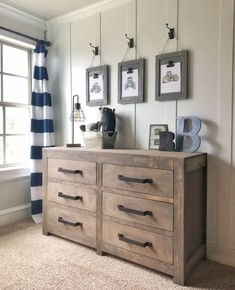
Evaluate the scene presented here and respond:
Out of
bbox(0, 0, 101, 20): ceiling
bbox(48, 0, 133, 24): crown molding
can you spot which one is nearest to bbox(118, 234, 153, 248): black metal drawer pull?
bbox(48, 0, 133, 24): crown molding

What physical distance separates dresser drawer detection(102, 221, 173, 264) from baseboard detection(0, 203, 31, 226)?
129 cm

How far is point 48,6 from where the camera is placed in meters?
2.72

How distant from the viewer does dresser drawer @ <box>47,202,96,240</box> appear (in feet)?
7.21

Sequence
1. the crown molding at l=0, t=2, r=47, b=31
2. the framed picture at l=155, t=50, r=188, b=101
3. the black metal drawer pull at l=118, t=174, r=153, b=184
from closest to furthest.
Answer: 1. the black metal drawer pull at l=118, t=174, r=153, b=184
2. the framed picture at l=155, t=50, r=188, b=101
3. the crown molding at l=0, t=2, r=47, b=31

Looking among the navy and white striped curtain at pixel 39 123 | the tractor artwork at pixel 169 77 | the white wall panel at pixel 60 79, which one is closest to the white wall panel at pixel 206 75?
the tractor artwork at pixel 169 77

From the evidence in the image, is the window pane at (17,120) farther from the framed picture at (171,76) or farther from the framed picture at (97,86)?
the framed picture at (171,76)

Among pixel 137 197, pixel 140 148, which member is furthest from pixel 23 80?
pixel 137 197

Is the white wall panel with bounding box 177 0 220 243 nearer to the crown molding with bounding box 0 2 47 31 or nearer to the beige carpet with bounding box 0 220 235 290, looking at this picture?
Answer: the beige carpet with bounding box 0 220 235 290

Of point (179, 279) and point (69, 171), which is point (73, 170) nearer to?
point (69, 171)

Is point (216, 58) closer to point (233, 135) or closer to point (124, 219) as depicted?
point (233, 135)

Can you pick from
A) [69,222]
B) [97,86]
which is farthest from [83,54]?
[69,222]

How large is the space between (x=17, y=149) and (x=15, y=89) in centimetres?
70

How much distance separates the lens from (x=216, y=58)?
203 centimetres

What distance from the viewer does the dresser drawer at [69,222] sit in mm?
2197
